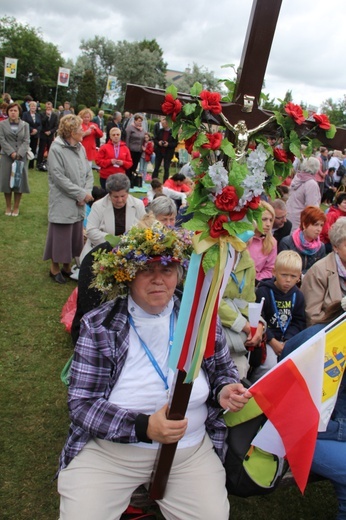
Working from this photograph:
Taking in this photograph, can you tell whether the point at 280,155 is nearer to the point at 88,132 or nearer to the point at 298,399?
the point at 298,399

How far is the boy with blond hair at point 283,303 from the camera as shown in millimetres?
3648

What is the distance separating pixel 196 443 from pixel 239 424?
0.24 meters

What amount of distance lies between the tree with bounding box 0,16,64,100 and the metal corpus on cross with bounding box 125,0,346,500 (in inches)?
2215

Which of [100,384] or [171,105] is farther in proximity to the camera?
[100,384]

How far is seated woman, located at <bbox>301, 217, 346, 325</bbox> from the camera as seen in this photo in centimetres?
369

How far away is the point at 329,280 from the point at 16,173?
20.1 ft

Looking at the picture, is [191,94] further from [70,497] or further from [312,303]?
[312,303]

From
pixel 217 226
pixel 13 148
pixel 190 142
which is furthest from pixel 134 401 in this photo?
pixel 13 148

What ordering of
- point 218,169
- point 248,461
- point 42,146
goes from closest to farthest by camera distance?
point 218,169 < point 248,461 < point 42,146

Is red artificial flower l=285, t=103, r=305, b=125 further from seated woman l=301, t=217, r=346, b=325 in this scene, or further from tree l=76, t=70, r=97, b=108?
tree l=76, t=70, r=97, b=108

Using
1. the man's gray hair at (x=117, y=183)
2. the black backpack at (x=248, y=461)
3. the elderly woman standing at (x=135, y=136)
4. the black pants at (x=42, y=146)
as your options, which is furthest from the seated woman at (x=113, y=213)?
the black pants at (x=42, y=146)

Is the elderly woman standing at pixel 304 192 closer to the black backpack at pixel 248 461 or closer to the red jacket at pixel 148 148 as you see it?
the black backpack at pixel 248 461

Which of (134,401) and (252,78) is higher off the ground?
(252,78)

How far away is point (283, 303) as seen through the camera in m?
3.70
